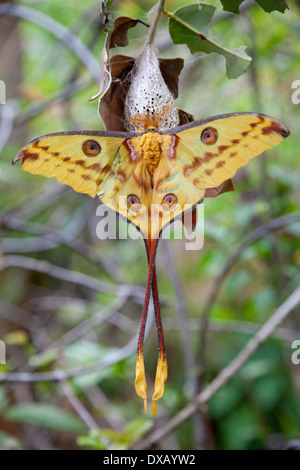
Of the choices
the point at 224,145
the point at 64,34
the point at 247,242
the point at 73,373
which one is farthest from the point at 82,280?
the point at 224,145

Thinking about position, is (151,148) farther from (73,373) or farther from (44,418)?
(44,418)

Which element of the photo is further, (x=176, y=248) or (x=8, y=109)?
(x=176, y=248)

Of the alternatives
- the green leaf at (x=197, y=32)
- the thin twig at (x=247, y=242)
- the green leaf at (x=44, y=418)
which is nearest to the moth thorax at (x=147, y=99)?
the green leaf at (x=197, y=32)

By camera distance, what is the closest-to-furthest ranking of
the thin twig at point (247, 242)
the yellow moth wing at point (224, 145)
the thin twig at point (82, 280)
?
the yellow moth wing at point (224, 145)
the thin twig at point (247, 242)
the thin twig at point (82, 280)

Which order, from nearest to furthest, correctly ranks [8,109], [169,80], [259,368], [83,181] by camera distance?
[83,181], [169,80], [8,109], [259,368]

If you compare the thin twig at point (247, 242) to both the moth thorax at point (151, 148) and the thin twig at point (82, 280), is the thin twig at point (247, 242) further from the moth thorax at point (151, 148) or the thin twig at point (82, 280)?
the moth thorax at point (151, 148)
